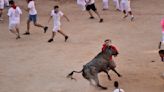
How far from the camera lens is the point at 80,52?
1658 centimetres

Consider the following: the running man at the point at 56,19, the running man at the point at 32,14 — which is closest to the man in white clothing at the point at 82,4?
the running man at the point at 32,14

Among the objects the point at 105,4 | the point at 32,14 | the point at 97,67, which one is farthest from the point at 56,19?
the point at 105,4

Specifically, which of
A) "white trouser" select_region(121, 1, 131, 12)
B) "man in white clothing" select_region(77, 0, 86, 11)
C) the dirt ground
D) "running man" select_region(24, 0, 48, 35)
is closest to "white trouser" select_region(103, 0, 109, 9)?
the dirt ground

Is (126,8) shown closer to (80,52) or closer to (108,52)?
(80,52)

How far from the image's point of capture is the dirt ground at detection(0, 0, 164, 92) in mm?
13703

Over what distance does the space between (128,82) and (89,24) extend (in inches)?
282

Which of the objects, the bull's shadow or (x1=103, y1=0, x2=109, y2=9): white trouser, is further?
(x1=103, y1=0, x2=109, y2=9): white trouser

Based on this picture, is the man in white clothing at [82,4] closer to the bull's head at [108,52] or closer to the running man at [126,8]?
the running man at [126,8]

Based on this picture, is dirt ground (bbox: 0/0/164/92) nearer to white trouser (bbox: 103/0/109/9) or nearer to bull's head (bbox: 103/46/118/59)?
white trouser (bbox: 103/0/109/9)

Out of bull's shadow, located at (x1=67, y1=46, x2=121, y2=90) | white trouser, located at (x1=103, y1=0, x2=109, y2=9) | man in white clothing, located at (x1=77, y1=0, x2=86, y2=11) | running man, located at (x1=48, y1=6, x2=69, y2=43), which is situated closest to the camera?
bull's shadow, located at (x1=67, y1=46, x2=121, y2=90)

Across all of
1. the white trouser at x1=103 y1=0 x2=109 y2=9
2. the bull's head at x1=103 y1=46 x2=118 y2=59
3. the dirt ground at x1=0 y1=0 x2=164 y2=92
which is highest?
the white trouser at x1=103 y1=0 x2=109 y2=9

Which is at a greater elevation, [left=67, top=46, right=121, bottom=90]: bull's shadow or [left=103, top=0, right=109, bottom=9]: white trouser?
[left=103, top=0, right=109, bottom=9]: white trouser

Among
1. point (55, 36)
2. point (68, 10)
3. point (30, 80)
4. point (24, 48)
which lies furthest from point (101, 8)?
point (30, 80)

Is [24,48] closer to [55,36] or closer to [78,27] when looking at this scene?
[55,36]
